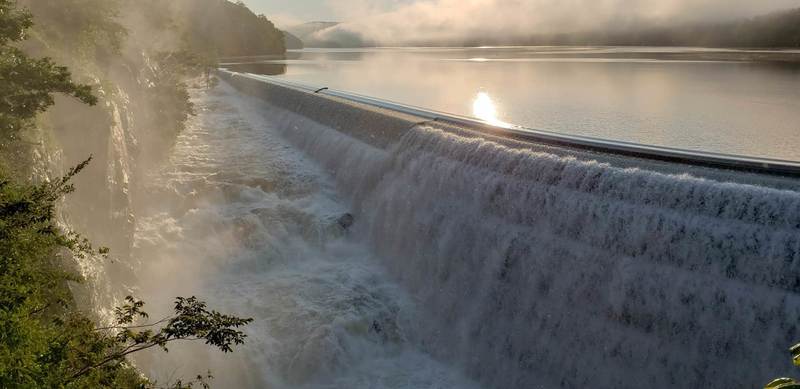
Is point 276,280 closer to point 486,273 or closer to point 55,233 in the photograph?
point 486,273

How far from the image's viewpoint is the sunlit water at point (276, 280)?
9539 millimetres

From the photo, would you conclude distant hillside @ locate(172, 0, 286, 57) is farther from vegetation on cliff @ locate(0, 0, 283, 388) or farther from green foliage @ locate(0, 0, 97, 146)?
green foliage @ locate(0, 0, 97, 146)

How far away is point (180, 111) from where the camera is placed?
24031mm

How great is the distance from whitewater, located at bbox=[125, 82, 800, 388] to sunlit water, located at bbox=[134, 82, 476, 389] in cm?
4

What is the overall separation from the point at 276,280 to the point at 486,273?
4.99 metres

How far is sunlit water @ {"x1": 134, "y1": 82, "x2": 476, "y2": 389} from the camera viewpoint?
9.54m

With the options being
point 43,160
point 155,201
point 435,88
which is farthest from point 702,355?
point 435,88

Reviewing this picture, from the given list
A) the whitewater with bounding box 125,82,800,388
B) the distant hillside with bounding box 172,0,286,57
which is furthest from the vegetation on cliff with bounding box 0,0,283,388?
the distant hillside with bounding box 172,0,286,57

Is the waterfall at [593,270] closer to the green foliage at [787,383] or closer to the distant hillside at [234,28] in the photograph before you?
the green foliage at [787,383]

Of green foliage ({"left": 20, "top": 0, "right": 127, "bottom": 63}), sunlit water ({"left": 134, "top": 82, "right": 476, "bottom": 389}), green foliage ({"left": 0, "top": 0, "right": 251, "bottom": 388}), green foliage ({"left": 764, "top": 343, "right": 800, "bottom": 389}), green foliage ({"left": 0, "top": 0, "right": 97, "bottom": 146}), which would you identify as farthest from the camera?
green foliage ({"left": 20, "top": 0, "right": 127, "bottom": 63})

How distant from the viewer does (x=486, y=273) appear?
10555mm

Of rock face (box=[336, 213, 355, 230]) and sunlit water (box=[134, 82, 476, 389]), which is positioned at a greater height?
rock face (box=[336, 213, 355, 230])

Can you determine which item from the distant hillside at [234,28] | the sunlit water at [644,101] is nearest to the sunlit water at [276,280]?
the sunlit water at [644,101]

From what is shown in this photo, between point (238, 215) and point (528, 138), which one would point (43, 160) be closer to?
point (238, 215)
